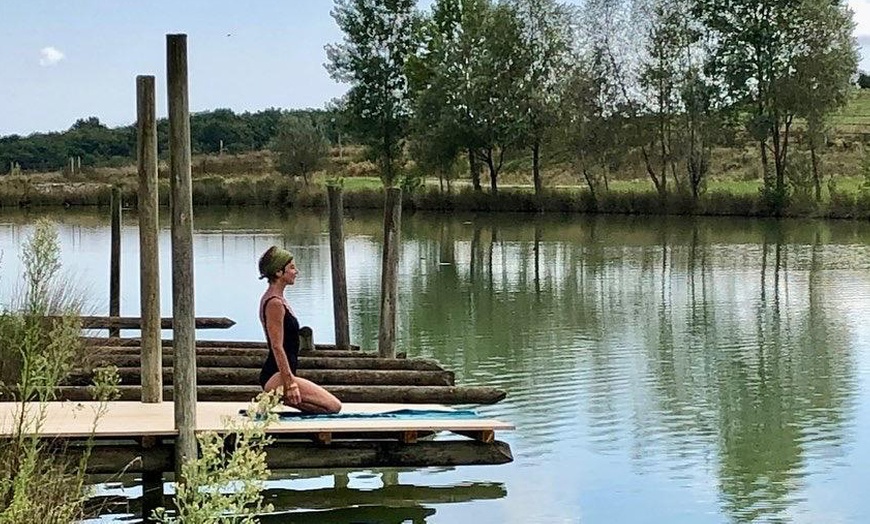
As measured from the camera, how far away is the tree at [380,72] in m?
55.8

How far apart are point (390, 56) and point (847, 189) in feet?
67.0

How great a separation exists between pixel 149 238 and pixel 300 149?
50.6 m

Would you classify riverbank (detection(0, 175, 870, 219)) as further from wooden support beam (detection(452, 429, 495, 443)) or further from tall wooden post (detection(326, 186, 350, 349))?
wooden support beam (detection(452, 429, 495, 443))

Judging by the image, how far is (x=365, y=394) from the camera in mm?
10219

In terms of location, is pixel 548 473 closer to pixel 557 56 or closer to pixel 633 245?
pixel 633 245

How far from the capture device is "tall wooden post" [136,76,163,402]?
9.62 metres

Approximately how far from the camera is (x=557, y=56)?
166 ft

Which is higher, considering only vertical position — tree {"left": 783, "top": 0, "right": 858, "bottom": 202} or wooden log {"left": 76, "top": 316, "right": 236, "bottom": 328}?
tree {"left": 783, "top": 0, "right": 858, "bottom": 202}

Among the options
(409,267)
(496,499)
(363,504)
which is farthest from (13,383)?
(409,267)

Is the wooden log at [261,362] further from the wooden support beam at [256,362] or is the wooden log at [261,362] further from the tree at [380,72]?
the tree at [380,72]

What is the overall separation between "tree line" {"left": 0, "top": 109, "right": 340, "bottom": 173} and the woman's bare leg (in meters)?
63.8

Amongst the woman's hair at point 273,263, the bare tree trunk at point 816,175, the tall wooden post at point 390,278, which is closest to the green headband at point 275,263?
the woman's hair at point 273,263

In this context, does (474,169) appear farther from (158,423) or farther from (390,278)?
(158,423)

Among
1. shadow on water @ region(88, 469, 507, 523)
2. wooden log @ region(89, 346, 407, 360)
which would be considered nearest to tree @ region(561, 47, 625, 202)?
wooden log @ region(89, 346, 407, 360)
